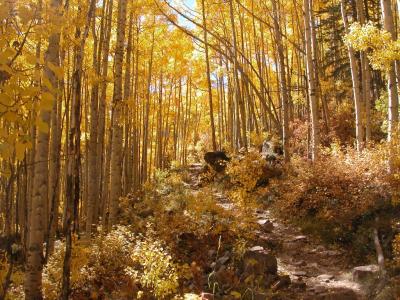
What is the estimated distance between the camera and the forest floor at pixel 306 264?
6.29 meters

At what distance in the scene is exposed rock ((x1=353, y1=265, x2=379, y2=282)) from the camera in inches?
246

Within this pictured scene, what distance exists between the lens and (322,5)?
1959cm

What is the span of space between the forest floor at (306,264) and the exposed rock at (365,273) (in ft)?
0.34

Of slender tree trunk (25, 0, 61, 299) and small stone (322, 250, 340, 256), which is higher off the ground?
slender tree trunk (25, 0, 61, 299)

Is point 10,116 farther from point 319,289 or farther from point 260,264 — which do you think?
point 319,289

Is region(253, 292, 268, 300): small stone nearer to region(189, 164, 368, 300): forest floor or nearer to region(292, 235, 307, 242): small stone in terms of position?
region(189, 164, 368, 300): forest floor

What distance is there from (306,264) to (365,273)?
4.68 ft

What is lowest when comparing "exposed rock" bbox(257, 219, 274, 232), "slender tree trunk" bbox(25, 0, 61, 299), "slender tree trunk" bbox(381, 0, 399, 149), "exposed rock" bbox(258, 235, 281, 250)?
"exposed rock" bbox(258, 235, 281, 250)

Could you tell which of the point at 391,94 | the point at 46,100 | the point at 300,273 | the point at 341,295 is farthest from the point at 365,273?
the point at 46,100

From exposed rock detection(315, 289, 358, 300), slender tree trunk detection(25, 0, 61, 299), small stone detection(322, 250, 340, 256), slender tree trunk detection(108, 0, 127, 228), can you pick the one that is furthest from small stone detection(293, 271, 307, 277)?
slender tree trunk detection(25, 0, 61, 299)

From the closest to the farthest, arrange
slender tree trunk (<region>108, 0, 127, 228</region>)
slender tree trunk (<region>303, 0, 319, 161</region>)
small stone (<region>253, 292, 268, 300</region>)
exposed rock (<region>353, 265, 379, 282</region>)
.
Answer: small stone (<region>253, 292, 268, 300</region>) < exposed rock (<region>353, 265, 379, 282</region>) < slender tree trunk (<region>108, 0, 127, 228</region>) < slender tree trunk (<region>303, 0, 319, 161</region>)

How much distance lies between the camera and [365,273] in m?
6.36

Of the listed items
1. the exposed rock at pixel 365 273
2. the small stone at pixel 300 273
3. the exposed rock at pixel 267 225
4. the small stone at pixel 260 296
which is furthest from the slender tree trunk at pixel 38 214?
the exposed rock at pixel 267 225

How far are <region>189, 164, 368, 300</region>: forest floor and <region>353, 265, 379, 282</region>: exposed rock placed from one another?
0.34ft
